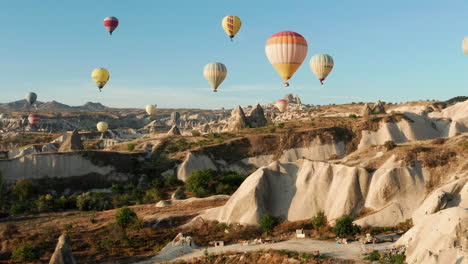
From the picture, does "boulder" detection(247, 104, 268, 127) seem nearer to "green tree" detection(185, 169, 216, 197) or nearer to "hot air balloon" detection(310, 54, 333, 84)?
"hot air balloon" detection(310, 54, 333, 84)

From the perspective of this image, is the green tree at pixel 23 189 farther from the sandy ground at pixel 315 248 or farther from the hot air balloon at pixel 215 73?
the hot air balloon at pixel 215 73

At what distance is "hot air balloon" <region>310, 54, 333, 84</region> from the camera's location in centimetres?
8054

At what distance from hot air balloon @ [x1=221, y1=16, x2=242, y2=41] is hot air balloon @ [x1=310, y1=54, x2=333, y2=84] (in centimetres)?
1635

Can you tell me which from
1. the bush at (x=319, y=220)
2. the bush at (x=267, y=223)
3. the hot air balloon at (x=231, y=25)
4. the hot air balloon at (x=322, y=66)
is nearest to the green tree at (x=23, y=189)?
the bush at (x=267, y=223)

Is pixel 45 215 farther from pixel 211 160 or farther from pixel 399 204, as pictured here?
pixel 399 204

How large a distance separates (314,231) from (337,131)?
48.4 m

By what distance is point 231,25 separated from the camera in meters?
82.8

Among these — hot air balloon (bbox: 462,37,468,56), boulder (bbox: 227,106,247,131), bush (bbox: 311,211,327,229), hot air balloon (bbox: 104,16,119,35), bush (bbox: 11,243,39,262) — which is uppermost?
hot air balloon (bbox: 104,16,119,35)

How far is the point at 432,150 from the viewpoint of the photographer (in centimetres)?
4084

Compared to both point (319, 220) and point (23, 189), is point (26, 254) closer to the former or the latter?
point (319, 220)

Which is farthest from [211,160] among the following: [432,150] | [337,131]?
[432,150]

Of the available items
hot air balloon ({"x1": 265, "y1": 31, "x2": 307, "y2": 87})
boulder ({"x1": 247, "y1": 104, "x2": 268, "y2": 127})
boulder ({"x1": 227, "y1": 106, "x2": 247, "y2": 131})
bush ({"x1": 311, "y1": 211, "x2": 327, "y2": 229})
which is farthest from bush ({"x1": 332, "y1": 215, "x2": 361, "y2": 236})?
boulder ({"x1": 247, "y1": 104, "x2": 268, "y2": 127})

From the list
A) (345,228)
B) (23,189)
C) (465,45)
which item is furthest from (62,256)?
(465,45)

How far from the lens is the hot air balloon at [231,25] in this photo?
82.8m
